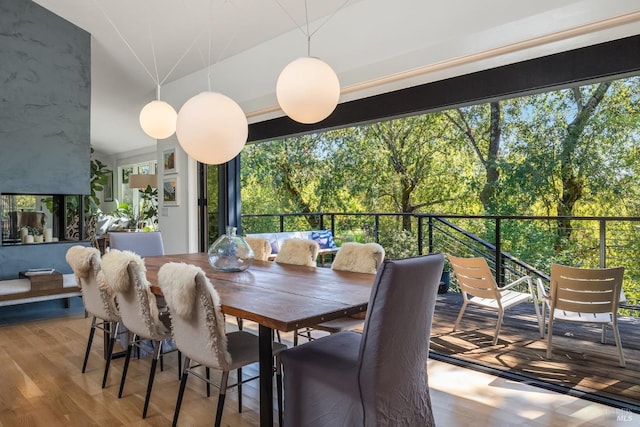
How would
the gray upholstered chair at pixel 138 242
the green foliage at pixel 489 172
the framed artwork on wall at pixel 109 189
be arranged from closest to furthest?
the gray upholstered chair at pixel 138 242
the green foliage at pixel 489 172
the framed artwork on wall at pixel 109 189

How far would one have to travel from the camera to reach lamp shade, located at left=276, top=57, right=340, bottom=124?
99.2 inches

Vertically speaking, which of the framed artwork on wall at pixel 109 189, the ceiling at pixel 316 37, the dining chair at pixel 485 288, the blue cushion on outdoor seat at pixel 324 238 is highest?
the ceiling at pixel 316 37

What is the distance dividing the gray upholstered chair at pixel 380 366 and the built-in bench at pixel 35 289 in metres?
3.67

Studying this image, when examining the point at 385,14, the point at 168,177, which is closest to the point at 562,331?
the point at 385,14

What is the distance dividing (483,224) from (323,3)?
225 inches

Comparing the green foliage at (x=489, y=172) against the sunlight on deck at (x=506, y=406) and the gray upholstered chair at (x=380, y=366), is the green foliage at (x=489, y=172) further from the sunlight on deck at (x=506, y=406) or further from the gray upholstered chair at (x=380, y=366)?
the gray upholstered chair at (x=380, y=366)

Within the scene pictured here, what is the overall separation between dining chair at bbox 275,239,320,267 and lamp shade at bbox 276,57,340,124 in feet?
3.64

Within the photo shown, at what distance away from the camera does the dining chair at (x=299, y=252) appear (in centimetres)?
336

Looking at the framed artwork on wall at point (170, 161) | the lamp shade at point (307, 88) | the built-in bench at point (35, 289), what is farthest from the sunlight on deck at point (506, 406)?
the framed artwork on wall at point (170, 161)

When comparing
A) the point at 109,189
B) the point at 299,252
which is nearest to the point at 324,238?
the point at 299,252

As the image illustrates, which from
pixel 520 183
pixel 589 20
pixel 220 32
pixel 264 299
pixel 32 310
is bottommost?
pixel 32 310

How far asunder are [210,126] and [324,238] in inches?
184

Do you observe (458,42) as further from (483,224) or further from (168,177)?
(483,224)

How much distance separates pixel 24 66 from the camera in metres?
5.02
